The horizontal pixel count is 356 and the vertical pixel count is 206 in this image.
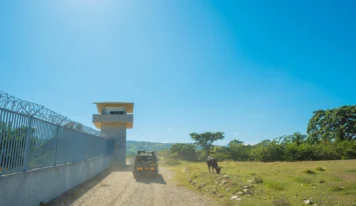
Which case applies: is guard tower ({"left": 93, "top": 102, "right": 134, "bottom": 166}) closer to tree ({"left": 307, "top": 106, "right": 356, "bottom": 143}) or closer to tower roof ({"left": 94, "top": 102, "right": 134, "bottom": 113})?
tower roof ({"left": 94, "top": 102, "right": 134, "bottom": 113})

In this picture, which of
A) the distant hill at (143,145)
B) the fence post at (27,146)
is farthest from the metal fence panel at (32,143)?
the distant hill at (143,145)

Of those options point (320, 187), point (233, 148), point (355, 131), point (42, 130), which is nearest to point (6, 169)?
point (42, 130)

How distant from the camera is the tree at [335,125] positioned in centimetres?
4253

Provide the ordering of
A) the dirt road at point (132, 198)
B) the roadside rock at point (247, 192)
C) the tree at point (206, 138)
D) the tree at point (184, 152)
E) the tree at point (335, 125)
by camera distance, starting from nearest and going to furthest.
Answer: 1. the dirt road at point (132, 198)
2. the roadside rock at point (247, 192)
3. the tree at point (335, 125)
4. the tree at point (184, 152)
5. the tree at point (206, 138)

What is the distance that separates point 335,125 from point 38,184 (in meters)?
47.7

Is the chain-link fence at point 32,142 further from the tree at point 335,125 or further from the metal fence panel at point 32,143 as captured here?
the tree at point 335,125

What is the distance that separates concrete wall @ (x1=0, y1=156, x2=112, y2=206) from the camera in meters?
6.59

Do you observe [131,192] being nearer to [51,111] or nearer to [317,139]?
[51,111]

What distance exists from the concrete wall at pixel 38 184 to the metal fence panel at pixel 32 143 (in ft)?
0.77

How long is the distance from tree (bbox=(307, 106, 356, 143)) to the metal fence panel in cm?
4160

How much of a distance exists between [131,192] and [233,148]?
33257mm

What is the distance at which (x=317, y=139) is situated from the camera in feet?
149

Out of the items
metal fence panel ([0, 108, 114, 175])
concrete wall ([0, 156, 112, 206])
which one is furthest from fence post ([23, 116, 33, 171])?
concrete wall ([0, 156, 112, 206])

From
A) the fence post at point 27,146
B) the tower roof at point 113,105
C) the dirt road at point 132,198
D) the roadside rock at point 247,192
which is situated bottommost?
the dirt road at point 132,198
